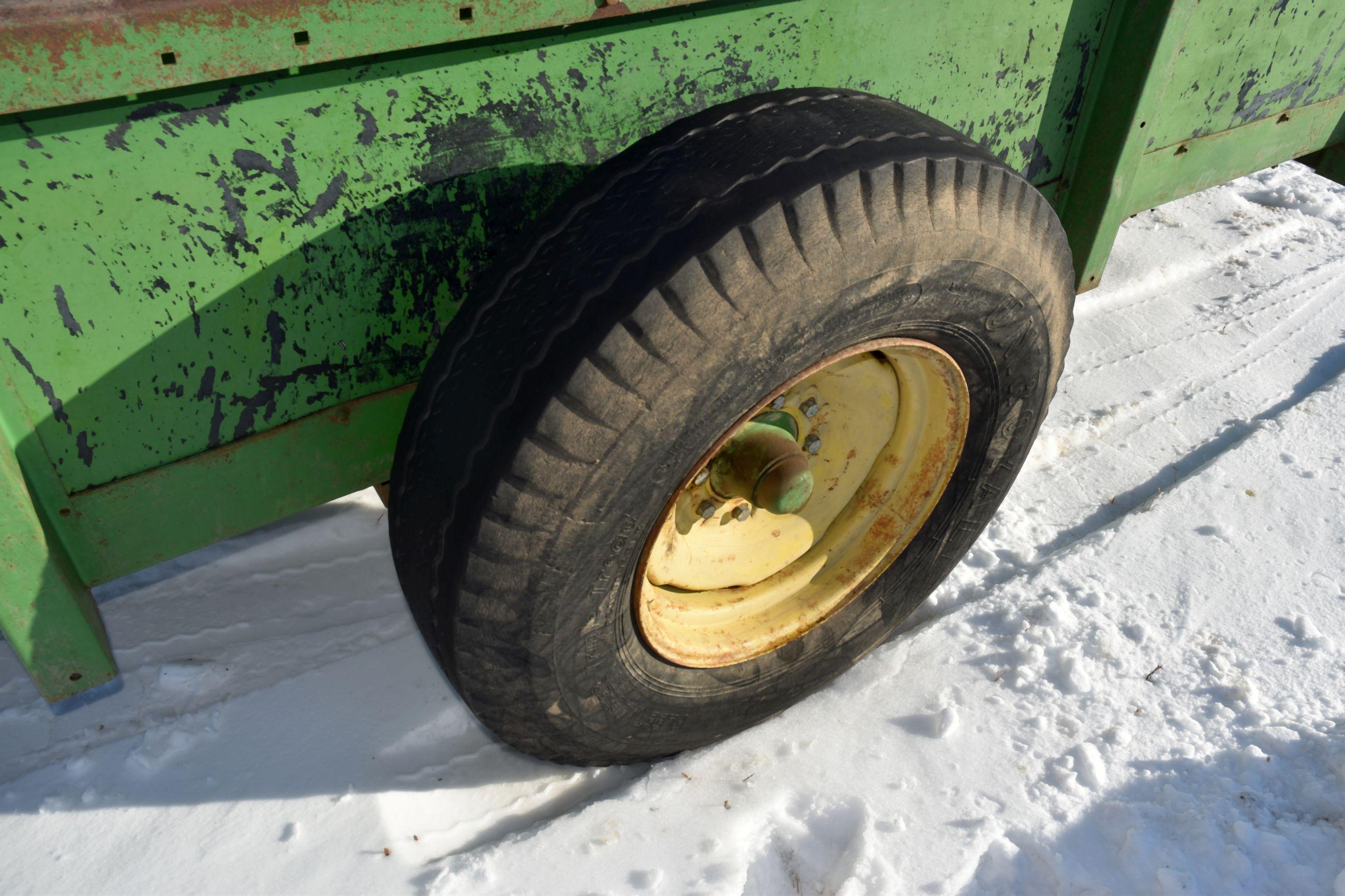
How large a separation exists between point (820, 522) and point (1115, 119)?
115 centimetres

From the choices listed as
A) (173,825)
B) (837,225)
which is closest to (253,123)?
(837,225)

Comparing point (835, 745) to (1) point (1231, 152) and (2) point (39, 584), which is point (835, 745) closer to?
(2) point (39, 584)

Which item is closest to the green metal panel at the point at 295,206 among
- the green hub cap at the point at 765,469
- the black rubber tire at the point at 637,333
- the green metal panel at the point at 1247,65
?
the black rubber tire at the point at 637,333

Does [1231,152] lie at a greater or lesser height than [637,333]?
lesser

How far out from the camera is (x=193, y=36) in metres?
1.09

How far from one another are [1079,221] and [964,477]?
860 millimetres

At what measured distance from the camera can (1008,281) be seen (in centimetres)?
155

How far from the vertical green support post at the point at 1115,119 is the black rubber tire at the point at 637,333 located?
0.75 meters

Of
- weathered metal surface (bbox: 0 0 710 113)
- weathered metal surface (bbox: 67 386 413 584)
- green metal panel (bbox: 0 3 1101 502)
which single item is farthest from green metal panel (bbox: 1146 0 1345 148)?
weathered metal surface (bbox: 67 386 413 584)

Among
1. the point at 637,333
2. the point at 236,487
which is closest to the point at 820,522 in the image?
the point at 637,333

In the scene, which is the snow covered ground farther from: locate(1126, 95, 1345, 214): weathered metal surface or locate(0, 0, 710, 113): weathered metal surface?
locate(0, 0, 710, 113): weathered metal surface

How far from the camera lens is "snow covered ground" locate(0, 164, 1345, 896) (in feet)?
5.53

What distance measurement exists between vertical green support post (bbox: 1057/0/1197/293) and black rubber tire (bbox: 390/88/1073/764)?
754mm

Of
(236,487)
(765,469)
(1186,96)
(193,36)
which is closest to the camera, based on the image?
(193,36)
